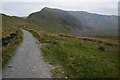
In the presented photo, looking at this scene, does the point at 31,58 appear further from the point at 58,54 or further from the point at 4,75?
the point at 4,75

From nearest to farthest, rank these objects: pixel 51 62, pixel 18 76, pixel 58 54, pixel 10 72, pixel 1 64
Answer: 1. pixel 18 76
2. pixel 10 72
3. pixel 1 64
4. pixel 51 62
5. pixel 58 54

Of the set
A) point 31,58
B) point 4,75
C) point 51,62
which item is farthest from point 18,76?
point 31,58

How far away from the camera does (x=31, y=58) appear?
24.6m

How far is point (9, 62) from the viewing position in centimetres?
2219

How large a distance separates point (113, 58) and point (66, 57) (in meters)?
5.05

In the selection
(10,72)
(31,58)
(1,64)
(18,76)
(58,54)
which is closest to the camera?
(18,76)

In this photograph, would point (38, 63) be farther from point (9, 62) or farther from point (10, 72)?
point (10, 72)

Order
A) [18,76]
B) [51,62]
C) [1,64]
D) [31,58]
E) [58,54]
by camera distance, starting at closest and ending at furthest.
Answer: [18,76], [1,64], [51,62], [31,58], [58,54]

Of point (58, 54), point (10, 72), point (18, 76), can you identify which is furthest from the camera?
point (58, 54)

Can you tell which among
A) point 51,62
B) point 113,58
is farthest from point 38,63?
point 113,58

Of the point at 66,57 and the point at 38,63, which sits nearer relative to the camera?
the point at 38,63

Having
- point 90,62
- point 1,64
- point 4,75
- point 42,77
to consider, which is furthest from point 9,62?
point 90,62

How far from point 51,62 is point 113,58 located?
693 centimetres

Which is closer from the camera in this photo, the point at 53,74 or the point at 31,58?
the point at 53,74
